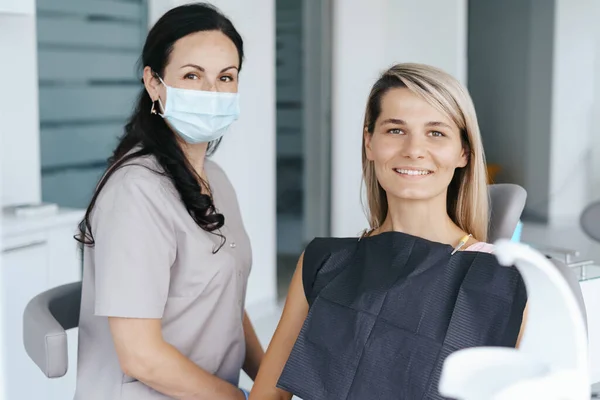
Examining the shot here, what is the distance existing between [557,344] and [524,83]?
16.2 feet

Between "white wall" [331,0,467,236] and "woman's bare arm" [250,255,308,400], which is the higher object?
"white wall" [331,0,467,236]

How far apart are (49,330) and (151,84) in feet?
1.72

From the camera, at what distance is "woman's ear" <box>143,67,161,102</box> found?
1541 millimetres

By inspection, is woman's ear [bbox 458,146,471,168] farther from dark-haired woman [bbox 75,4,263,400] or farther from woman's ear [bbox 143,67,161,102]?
woman's ear [bbox 143,67,161,102]

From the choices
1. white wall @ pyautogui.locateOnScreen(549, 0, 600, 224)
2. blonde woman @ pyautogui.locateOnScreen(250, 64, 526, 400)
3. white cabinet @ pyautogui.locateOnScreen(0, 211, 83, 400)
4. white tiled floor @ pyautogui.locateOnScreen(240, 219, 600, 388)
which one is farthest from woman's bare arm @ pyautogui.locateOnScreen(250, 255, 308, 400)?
white wall @ pyautogui.locateOnScreen(549, 0, 600, 224)

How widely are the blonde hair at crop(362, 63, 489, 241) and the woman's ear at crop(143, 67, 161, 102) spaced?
43 cm

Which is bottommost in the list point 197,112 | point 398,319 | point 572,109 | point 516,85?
point 398,319

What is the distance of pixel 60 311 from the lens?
5.18 feet

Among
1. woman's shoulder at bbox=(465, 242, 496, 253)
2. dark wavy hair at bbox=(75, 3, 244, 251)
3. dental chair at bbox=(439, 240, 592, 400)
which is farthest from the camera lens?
dark wavy hair at bbox=(75, 3, 244, 251)

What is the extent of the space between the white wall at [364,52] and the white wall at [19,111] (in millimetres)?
2071

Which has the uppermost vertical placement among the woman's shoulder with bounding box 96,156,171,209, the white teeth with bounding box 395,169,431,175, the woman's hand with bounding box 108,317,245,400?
the white teeth with bounding box 395,169,431,175

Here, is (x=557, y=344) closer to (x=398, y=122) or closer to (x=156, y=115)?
(x=398, y=122)

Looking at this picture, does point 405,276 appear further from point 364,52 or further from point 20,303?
point 364,52

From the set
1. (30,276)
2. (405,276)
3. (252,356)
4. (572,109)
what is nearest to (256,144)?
(30,276)
